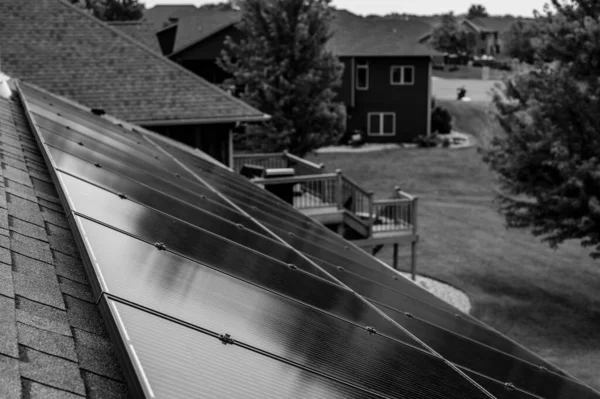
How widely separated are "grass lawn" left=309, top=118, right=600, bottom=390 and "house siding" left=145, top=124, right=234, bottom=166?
29.1 ft

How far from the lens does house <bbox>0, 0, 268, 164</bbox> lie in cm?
2036

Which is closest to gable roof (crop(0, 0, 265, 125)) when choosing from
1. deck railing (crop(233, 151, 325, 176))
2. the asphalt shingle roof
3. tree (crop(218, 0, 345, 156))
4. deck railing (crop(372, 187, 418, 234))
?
deck railing (crop(233, 151, 325, 176))

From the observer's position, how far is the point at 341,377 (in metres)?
4.27

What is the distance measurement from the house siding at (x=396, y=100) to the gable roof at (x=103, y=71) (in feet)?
110

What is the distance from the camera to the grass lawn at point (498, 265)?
2078cm

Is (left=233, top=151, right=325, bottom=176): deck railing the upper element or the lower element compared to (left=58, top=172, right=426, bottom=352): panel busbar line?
lower

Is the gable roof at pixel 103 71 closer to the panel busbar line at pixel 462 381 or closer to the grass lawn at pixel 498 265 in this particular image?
the grass lawn at pixel 498 265

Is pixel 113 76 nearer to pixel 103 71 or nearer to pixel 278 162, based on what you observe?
pixel 103 71

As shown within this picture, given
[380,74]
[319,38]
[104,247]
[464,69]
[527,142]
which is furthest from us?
[464,69]

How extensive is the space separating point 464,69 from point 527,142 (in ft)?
247

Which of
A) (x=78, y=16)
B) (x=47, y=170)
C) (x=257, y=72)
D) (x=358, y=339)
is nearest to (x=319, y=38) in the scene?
(x=257, y=72)

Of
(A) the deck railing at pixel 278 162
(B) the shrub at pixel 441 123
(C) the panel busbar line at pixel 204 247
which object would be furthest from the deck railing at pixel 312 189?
(B) the shrub at pixel 441 123

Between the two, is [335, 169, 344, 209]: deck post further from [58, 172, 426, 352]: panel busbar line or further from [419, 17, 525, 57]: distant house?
[419, 17, 525, 57]: distant house

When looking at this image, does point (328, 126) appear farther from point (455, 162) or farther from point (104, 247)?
point (104, 247)
